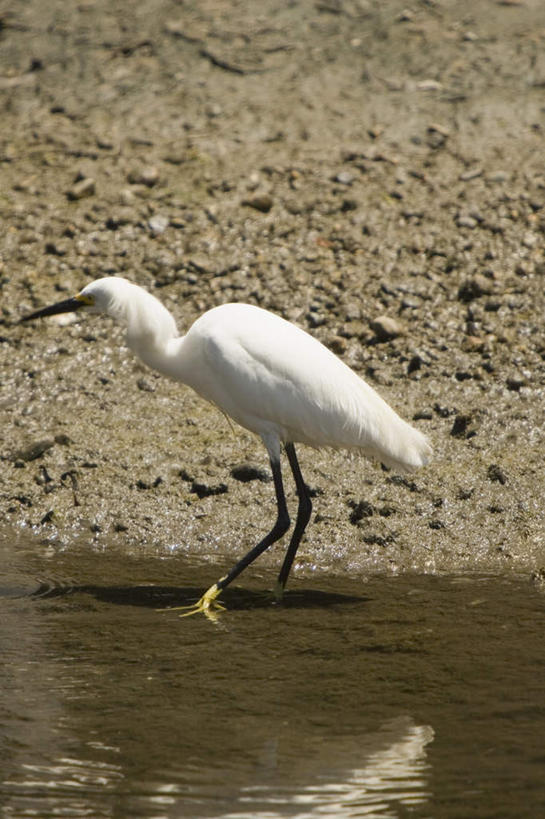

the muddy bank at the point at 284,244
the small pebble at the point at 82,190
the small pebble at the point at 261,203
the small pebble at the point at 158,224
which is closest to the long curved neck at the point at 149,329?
the muddy bank at the point at 284,244

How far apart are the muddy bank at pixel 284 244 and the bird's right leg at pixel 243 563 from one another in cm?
40

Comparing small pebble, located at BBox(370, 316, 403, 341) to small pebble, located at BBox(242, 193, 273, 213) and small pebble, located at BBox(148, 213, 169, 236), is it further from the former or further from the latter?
small pebble, located at BBox(148, 213, 169, 236)

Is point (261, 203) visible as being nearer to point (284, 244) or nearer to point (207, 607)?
point (284, 244)

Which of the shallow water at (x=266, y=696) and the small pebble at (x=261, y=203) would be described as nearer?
the shallow water at (x=266, y=696)

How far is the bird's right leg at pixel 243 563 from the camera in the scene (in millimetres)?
5676

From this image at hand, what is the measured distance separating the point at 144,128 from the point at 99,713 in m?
7.17

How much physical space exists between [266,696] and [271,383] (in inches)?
70.6

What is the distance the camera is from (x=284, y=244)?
9.09 metres

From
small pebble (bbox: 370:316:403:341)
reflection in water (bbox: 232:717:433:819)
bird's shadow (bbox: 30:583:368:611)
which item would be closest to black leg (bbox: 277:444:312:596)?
bird's shadow (bbox: 30:583:368:611)

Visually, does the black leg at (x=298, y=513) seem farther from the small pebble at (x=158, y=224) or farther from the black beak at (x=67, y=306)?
the small pebble at (x=158, y=224)

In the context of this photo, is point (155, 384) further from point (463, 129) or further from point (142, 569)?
point (463, 129)

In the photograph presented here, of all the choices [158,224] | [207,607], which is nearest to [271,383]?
[207,607]

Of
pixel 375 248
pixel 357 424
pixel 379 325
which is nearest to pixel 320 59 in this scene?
pixel 375 248

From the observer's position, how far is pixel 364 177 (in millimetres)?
9703
